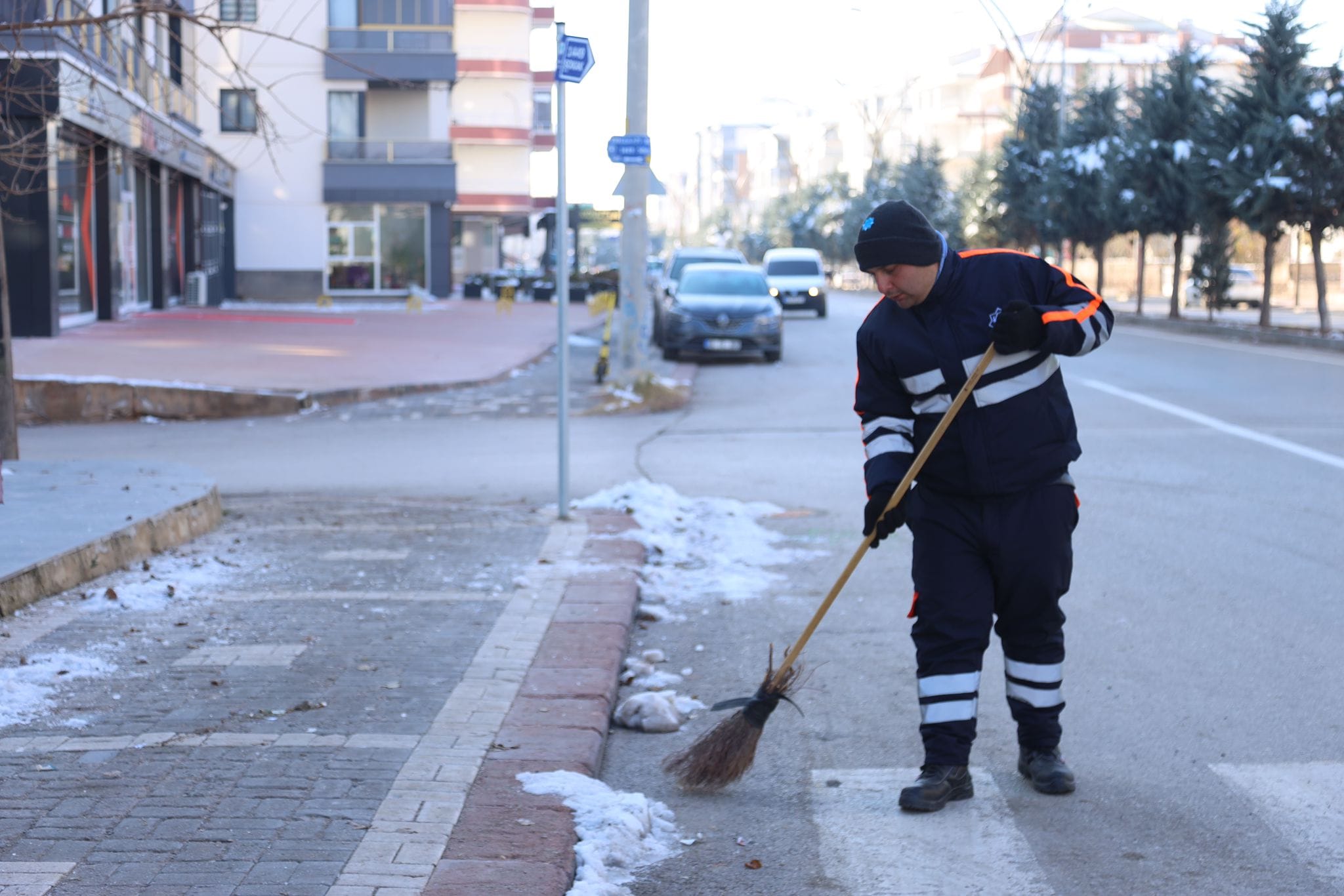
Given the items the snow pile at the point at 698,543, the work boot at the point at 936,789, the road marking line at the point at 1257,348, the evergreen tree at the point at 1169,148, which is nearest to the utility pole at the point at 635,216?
the snow pile at the point at 698,543

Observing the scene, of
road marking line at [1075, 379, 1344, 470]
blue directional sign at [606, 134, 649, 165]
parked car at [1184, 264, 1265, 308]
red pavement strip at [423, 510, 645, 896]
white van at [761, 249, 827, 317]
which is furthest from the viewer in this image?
parked car at [1184, 264, 1265, 308]

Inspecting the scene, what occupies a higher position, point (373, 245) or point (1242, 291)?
point (373, 245)

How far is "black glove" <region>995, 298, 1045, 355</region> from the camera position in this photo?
395 cm

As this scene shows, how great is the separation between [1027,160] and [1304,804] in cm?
4962

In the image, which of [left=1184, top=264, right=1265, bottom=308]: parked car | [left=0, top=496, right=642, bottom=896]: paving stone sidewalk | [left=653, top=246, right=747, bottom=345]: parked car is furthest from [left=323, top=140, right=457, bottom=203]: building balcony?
[left=0, top=496, right=642, bottom=896]: paving stone sidewalk

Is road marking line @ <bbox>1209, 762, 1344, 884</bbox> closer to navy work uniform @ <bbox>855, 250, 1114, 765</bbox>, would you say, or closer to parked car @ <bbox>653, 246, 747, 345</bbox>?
navy work uniform @ <bbox>855, 250, 1114, 765</bbox>

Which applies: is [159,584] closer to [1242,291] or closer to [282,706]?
[282,706]

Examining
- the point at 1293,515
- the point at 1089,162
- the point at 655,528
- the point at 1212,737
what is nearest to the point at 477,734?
the point at 1212,737

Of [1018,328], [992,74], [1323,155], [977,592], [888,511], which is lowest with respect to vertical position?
[977,592]

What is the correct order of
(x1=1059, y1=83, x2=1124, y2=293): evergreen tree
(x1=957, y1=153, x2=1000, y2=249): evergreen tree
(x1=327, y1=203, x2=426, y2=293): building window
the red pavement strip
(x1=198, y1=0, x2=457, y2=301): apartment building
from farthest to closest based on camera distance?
(x1=957, y1=153, x2=1000, y2=249): evergreen tree
(x1=327, y1=203, x2=426, y2=293): building window
(x1=198, y1=0, x2=457, y2=301): apartment building
(x1=1059, y1=83, x2=1124, y2=293): evergreen tree
the red pavement strip

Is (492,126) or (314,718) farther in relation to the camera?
(492,126)

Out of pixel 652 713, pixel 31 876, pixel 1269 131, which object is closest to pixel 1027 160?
pixel 1269 131

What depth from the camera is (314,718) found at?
4.72 m

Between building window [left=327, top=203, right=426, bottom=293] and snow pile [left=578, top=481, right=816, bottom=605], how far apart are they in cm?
3968
